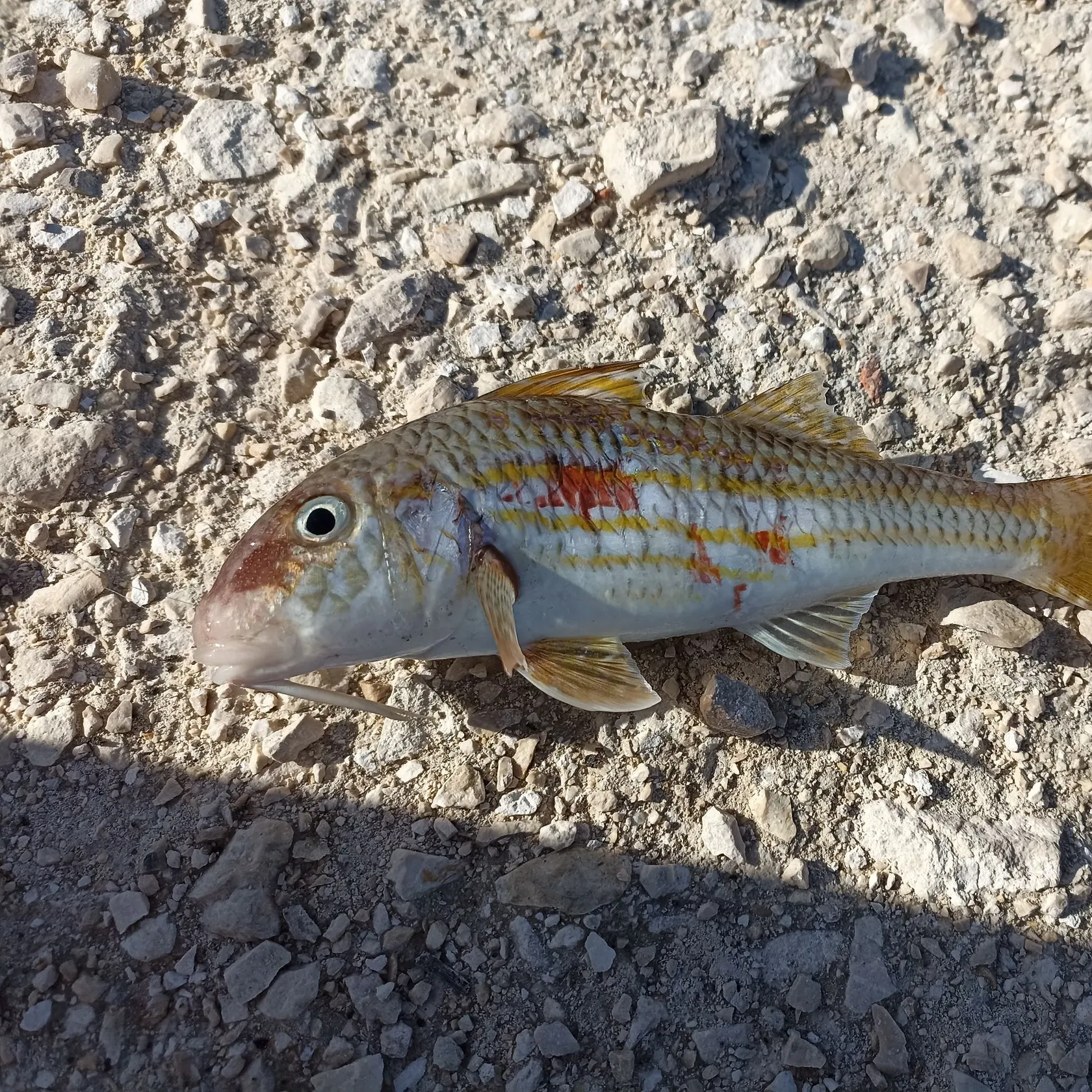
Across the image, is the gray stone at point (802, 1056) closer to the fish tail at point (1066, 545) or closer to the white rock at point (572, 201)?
the fish tail at point (1066, 545)

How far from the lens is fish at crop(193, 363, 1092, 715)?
2.50 m

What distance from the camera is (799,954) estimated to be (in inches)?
108

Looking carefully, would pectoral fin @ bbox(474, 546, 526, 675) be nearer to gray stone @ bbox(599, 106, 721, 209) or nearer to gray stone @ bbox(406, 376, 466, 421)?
gray stone @ bbox(406, 376, 466, 421)

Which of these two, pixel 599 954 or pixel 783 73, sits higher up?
pixel 783 73

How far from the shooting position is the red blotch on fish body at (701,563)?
2775 mm

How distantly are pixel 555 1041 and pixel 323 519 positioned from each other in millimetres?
1873

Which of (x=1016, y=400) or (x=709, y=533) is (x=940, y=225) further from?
(x=709, y=533)

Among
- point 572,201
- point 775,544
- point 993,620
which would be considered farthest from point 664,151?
point 993,620

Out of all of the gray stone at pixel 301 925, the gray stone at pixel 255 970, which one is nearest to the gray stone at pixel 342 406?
the gray stone at pixel 301 925

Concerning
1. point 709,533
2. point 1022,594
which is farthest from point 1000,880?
point 709,533

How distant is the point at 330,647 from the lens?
2496 millimetres

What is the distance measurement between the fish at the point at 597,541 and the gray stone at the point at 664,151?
116 centimetres

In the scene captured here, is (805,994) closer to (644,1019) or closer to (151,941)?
(644,1019)

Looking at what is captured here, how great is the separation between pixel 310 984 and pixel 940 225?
14.0 feet
